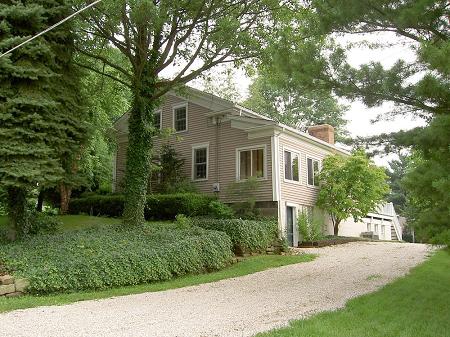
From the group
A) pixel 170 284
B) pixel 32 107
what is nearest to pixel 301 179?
pixel 170 284

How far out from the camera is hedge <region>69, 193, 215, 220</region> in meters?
17.9

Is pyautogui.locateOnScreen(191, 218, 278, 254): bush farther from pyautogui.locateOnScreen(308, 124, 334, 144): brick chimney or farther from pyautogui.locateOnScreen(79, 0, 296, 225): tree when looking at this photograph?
pyautogui.locateOnScreen(308, 124, 334, 144): brick chimney

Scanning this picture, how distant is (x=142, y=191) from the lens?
14.4m

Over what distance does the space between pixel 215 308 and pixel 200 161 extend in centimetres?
1384

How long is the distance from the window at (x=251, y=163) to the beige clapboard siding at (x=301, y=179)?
0.81 m

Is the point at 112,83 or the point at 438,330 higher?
the point at 112,83

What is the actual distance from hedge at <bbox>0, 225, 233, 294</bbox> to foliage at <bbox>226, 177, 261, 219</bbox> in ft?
14.5

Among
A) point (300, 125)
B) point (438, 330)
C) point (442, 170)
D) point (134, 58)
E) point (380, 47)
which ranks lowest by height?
point (438, 330)

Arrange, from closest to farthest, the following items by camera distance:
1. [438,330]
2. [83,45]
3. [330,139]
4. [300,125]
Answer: [438,330] → [83,45] → [330,139] → [300,125]

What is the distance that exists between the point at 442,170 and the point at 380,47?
3973 mm

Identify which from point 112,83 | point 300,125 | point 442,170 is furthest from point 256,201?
point 300,125

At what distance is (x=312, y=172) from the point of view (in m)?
21.8

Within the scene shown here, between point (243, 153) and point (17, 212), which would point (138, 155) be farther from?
point (243, 153)

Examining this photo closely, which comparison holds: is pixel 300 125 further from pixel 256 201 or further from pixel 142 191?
pixel 142 191
